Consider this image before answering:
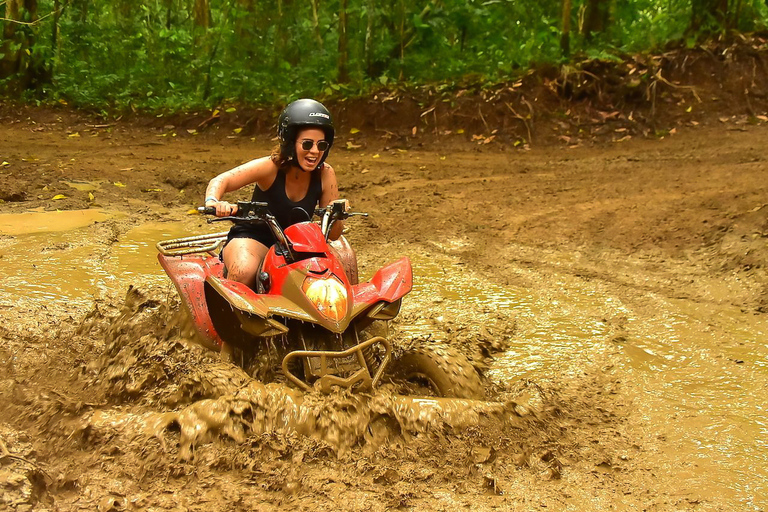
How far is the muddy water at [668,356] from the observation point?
3.40 m

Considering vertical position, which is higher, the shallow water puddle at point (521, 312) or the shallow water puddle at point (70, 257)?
the shallow water puddle at point (521, 312)

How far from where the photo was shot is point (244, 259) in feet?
13.0

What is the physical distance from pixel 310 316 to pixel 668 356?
250cm

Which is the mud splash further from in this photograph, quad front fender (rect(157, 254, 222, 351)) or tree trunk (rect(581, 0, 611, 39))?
tree trunk (rect(581, 0, 611, 39))

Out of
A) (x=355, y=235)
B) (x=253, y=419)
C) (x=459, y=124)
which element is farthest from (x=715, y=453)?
(x=459, y=124)

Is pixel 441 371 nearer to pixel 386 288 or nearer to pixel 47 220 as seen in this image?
pixel 386 288

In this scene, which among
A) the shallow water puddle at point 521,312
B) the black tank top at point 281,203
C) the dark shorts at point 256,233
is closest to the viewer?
the dark shorts at point 256,233

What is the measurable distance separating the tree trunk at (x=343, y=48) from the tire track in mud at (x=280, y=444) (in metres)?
9.99

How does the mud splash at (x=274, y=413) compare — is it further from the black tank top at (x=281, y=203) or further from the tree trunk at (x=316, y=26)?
the tree trunk at (x=316, y=26)

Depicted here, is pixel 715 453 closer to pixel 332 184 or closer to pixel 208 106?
pixel 332 184

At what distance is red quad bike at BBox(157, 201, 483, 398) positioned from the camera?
3381 millimetres

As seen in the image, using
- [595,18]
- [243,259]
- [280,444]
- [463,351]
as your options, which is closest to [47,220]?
[243,259]

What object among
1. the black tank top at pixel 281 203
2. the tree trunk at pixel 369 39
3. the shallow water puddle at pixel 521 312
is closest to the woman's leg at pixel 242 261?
the black tank top at pixel 281 203

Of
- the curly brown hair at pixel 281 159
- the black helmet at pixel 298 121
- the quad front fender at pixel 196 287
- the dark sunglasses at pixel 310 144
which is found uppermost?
the black helmet at pixel 298 121
